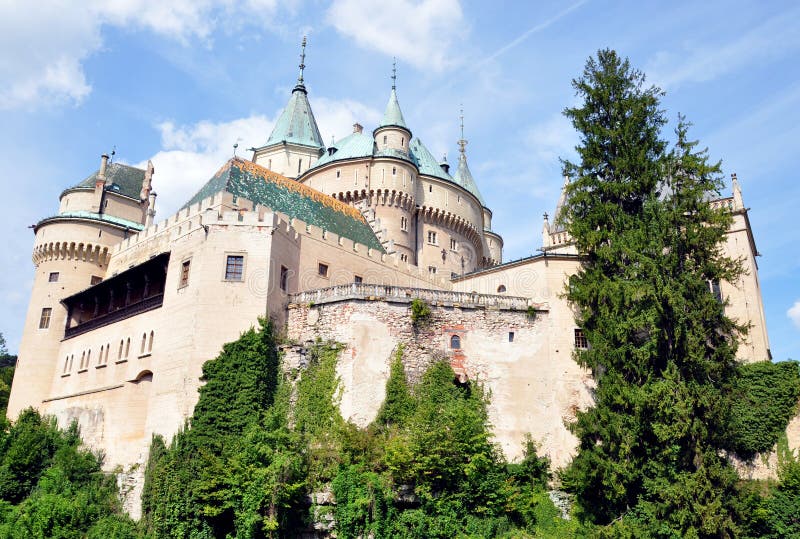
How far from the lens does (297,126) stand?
59.7 meters

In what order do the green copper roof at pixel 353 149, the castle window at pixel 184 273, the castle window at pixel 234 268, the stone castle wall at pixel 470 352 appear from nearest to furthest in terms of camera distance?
the stone castle wall at pixel 470 352
the castle window at pixel 234 268
the castle window at pixel 184 273
the green copper roof at pixel 353 149

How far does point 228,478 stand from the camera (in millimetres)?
26469

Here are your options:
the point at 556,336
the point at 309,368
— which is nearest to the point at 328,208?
the point at 309,368

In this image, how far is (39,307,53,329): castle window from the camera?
137 feet

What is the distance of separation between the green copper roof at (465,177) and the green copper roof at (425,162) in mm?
10615

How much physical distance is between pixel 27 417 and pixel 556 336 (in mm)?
28740

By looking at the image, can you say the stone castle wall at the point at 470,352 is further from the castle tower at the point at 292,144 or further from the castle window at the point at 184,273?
the castle tower at the point at 292,144

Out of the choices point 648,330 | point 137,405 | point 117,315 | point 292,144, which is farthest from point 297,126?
point 648,330

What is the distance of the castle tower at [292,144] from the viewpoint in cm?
5734

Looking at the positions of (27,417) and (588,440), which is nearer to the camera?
(588,440)

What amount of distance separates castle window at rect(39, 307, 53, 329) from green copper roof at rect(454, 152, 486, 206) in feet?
123

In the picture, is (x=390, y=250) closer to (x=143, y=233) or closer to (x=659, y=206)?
(x=143, y=233)

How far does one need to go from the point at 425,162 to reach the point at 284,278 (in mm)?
23445

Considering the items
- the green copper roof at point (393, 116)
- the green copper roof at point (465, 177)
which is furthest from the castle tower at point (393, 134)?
the green copper roof at point (465, 177)
